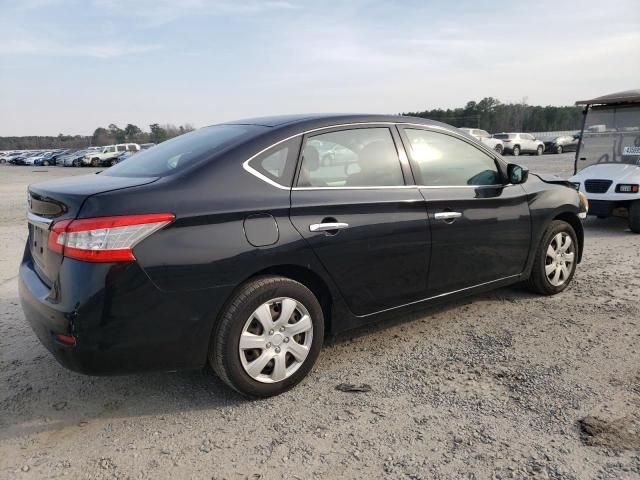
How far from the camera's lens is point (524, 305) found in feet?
15.1

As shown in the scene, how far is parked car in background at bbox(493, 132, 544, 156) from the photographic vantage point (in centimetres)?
3472

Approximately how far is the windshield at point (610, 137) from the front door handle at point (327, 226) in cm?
701

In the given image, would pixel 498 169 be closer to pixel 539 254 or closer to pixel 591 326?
pixel 539 254

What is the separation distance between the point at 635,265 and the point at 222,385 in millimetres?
4937

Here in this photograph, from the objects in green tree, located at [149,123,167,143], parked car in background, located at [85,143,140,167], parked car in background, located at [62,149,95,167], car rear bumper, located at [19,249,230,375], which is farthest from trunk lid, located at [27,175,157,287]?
green tree, located at [149,123,167,143]

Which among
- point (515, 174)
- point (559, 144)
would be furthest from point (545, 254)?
point (559, 144)

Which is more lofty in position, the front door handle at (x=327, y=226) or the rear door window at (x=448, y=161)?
the rear door window at (x=448, y=161)

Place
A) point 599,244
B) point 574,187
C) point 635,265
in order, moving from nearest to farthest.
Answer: point 574,187, point 635,265, point 599,244

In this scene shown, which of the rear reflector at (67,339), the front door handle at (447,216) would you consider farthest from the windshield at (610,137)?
the rear reflector at (67,339)

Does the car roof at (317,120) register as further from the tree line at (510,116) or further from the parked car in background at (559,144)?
the tree line at (510,116)

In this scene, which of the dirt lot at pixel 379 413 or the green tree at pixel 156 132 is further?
the green tree at pixel 156 132

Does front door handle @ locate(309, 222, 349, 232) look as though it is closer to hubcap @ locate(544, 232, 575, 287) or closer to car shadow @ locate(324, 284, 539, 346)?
car shadow @ locate(324, 284, 539, 346)

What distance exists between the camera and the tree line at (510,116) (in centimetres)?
6450

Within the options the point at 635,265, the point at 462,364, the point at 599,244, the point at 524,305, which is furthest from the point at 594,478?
the point at 599,244
